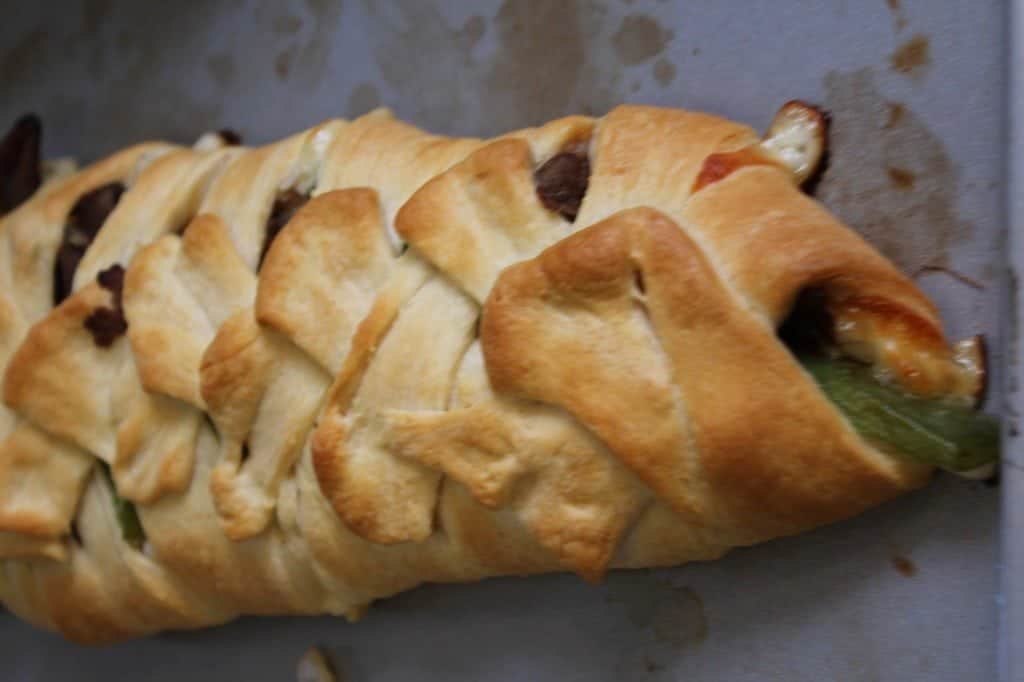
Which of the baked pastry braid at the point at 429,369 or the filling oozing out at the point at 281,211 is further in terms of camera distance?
the filling oozing out at the point at 281,211

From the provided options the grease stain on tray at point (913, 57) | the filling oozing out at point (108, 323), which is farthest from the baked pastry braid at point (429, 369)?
the grease stain on tray at point (913, 57)

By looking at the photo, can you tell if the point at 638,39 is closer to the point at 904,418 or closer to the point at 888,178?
the point at 888,178

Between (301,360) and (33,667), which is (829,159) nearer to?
(301,360)

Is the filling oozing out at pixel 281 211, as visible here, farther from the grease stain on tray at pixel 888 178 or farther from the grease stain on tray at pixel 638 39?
the grease stain on tray at pixel 888 178

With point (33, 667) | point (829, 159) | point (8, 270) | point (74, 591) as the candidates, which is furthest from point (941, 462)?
point (33, 667)

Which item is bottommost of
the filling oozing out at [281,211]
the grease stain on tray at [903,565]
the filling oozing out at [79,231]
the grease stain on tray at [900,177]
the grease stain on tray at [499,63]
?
the grease stain on tray at [903,565]

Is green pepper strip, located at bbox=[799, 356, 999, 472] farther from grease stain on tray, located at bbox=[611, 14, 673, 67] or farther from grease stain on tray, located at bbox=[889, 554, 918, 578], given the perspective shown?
grease stain on tray, located at bbox=[611, 14, 673, 67]
